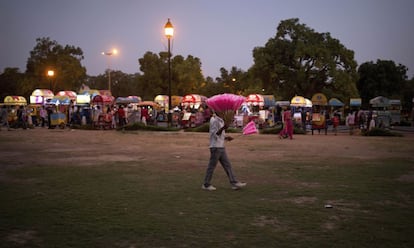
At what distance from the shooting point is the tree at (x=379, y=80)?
67688 mm

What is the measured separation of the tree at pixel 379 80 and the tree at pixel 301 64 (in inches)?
743

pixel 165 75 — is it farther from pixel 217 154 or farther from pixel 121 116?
pixel 217 154

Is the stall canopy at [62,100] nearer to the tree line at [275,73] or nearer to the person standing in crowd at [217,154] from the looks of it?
the tree line at [275,73]

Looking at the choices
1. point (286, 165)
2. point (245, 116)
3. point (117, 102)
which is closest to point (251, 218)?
point (286, 165)

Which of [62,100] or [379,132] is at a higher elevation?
[62,100]

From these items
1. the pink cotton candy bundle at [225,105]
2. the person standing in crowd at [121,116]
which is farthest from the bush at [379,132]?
the pink cotton candy bundle at [225,105]

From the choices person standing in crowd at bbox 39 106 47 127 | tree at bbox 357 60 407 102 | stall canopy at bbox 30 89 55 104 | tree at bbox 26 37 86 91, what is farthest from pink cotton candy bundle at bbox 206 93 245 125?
tree at bbox 357 60 407 102

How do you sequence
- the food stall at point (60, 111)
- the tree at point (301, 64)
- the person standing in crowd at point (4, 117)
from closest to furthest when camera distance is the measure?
the food stall at point (60, 111) < the person standing in crowd at point (4, 117) < the tree at point (301, 64)

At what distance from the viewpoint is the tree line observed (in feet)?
162

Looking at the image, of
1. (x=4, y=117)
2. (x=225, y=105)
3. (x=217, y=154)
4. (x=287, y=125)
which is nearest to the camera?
(x=217, y=154)

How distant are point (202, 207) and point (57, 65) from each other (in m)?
58.8

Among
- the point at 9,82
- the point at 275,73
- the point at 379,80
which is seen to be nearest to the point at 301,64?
the point at 275,73

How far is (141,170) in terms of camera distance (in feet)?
37.4

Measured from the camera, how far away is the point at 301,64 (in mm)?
49812
